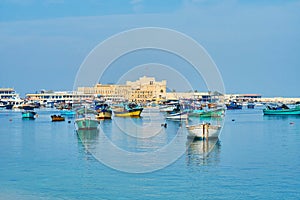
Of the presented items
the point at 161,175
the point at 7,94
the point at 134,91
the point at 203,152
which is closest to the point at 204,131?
the point at 203,152

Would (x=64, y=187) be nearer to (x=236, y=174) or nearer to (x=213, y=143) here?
(x=236, y=174)

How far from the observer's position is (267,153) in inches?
677

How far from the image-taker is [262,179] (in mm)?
12391

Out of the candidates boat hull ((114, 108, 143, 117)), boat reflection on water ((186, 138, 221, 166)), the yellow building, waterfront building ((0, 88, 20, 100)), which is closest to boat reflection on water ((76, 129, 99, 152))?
boat reflection on water ((186, 138, 221, 166))

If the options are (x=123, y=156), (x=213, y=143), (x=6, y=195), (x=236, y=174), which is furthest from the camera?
(x=213, y=143)

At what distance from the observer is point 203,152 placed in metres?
17.3

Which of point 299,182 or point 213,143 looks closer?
point 299,182

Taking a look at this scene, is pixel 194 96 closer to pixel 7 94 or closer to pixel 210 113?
pixel 210 113

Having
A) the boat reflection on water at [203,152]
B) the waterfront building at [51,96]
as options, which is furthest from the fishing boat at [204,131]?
the waterfront building at [51,96]

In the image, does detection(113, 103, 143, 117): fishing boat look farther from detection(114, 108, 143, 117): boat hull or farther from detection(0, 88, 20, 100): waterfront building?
detection(0, 88, 20, 100): waterfront building

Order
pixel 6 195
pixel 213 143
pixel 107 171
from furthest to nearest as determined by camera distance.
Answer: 1. pixel 213 143
2. pixel 107 171
3. pixel 6 195

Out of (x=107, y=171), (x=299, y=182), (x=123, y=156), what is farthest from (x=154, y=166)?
(x=299, y=182)

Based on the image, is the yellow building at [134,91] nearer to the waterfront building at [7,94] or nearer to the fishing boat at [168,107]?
the fishing boat at [168,107]

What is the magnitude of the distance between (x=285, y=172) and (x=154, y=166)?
10.6ft
